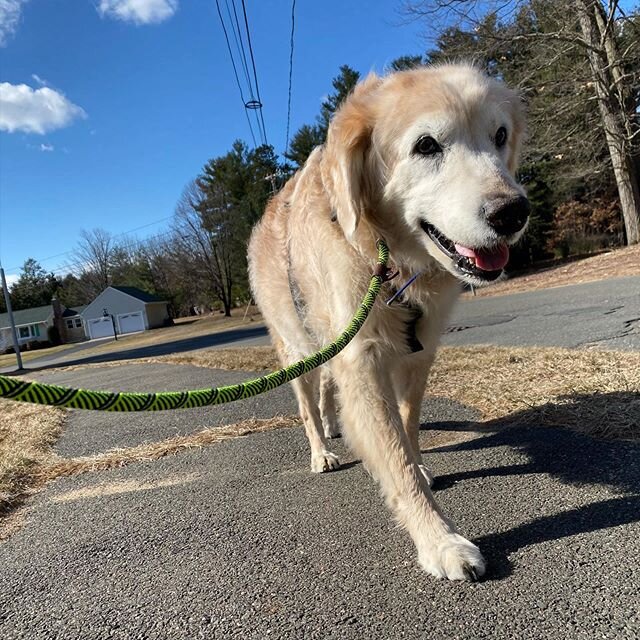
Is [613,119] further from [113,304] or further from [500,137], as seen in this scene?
[113,304]

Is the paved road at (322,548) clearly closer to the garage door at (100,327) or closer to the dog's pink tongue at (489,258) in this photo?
the dog's pink tongue at (489,258)

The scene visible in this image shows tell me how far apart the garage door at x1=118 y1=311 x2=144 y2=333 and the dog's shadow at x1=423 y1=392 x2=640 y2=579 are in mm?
60570

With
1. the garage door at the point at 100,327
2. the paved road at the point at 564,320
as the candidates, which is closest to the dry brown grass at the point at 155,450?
the paved road at the point at 564,320

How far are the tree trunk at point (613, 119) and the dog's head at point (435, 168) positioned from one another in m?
18.0

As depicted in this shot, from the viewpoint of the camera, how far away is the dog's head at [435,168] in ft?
6.39

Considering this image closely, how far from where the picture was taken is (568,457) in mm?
2617

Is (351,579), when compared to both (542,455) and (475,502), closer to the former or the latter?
(475,502)

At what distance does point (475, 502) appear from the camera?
2.34m

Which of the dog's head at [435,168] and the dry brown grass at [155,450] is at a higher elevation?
the dog's head at [435,168]

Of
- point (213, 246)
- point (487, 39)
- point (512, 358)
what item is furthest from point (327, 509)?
point (213, 246)

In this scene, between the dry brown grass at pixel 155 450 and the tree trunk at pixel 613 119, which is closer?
the dry brown grass at pixel 155 450

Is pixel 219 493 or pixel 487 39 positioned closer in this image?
pixel 219 493

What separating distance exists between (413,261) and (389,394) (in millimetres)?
629

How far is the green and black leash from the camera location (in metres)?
1.29
